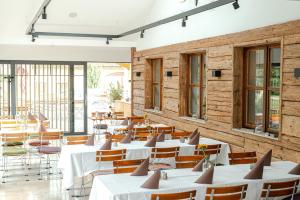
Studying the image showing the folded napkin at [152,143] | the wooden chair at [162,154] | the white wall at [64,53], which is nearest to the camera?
the wooden chair at [162,154]

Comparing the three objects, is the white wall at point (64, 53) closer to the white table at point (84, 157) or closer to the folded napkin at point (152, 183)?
the white table at point (84, 157)

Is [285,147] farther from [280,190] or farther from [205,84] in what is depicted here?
[205,84]

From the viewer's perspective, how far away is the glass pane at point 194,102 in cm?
1061

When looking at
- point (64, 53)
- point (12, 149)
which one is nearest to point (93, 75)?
point (64, 53)

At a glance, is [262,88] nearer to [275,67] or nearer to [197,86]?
[275,67]

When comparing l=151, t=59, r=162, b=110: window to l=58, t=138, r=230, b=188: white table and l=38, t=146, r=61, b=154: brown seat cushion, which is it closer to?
l=38, t=146, r=61, b=154: brown seat cushion

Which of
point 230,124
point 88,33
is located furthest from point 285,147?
point 88,33

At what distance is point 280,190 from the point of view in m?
5.11

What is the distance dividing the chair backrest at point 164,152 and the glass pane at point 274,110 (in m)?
1.80

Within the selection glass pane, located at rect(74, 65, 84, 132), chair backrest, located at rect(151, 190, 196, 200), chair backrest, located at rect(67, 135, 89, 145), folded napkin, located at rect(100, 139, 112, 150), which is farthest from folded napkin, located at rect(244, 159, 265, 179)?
glass pane, located at rect(74, 65, 84, 132)

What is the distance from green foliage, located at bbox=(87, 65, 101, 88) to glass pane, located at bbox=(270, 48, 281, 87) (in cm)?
1865

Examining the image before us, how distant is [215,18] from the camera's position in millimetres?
9164

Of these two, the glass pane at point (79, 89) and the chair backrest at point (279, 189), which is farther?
the glass pane at point (79, 89)

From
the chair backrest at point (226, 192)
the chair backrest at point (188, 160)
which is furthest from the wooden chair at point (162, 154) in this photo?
the chair backrest at point (226, 192)
